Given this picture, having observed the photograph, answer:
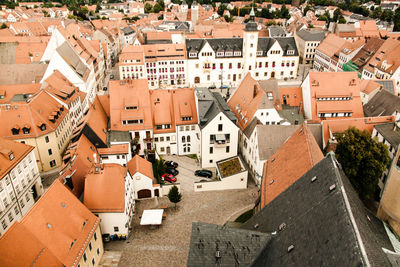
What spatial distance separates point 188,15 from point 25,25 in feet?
287

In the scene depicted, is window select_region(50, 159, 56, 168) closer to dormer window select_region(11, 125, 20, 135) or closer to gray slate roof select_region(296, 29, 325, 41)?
dormer window select_region(11, 125, 20, 135)

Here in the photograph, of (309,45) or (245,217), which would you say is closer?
(245,217)

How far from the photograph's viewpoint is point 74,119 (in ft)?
210

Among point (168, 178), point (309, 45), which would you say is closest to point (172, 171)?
point (168, 178)

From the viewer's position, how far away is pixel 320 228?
2066 centimetres

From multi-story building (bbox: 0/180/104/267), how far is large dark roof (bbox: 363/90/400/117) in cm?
5181

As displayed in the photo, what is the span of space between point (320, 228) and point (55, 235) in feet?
76.4

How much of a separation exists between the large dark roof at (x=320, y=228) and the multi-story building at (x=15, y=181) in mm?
29781

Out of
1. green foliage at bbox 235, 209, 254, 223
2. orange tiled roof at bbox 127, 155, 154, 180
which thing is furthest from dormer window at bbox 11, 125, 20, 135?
green foliage at bbox 235, 209, 254, 223

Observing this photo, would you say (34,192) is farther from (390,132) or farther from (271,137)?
(390,132)

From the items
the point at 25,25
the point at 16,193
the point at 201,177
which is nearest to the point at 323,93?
the point at 201,177

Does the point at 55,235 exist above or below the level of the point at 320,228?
below

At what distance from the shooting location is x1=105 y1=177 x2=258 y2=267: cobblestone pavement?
120 ft

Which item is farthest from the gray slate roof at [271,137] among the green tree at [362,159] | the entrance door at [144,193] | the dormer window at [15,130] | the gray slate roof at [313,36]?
the gray slate roof at [313,36]
